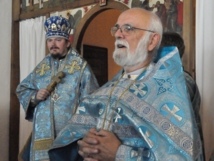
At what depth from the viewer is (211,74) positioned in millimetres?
3090

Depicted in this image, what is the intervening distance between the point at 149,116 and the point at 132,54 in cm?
32

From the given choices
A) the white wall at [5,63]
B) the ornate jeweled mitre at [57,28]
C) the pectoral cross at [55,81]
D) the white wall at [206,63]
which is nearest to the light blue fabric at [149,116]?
the pectoral cross at [55,81]

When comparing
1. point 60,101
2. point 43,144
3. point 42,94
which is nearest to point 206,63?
point 60,101

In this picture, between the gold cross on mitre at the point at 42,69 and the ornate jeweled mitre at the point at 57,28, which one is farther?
the gold cross on mitre at the point at 42,69

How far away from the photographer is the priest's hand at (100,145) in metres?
1.67

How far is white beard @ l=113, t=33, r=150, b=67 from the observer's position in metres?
1.84

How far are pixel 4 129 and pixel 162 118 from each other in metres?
3.67

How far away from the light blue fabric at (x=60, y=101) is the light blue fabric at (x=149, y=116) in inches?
38.8

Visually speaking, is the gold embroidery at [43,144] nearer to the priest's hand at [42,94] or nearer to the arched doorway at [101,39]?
the priest's hand at [42,94]

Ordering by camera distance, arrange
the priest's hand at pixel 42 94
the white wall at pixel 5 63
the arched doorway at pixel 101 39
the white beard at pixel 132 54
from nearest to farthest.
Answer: the white beard at pixel 132 54
the priest's hand at pixel 42 94
the white wall at pixel 5 63
the arched doorway at pixel 101 39

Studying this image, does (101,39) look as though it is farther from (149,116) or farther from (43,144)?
(149,116)

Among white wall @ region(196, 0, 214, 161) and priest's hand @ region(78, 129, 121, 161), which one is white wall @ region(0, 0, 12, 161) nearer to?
white wall @ region(196, 0, 214, 161)

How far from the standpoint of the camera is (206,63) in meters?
3.12

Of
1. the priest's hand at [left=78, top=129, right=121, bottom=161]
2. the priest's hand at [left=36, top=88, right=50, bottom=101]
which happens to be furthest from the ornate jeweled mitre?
the priest's hand at [left=78, top=129, right=121, bottom=161]
